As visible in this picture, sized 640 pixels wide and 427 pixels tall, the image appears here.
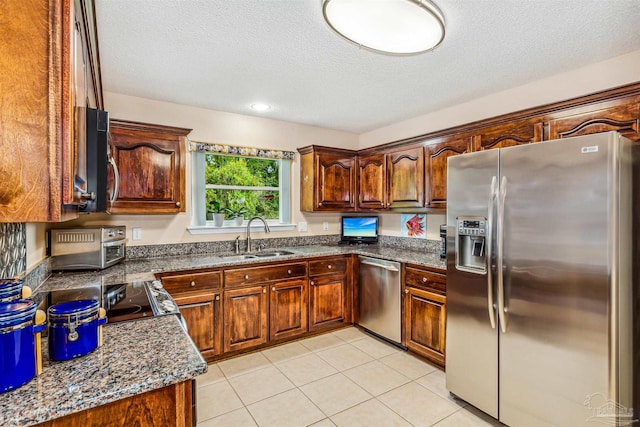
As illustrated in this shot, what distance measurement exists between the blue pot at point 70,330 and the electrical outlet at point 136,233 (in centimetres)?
Result: 209

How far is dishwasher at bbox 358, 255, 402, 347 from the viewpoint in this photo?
10.3 ft

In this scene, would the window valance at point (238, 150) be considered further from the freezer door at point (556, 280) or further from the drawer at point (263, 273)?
the freezer door at point (556, 280)

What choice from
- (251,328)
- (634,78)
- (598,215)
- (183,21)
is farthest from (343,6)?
(251,328)

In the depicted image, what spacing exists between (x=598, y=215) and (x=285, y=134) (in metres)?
3.06

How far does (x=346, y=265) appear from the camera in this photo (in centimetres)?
362

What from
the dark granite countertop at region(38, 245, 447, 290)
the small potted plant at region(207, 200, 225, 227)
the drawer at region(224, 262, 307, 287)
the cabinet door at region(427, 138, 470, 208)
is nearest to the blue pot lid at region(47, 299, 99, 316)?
the dark granite countertop at region(38, 245, 447, 290)

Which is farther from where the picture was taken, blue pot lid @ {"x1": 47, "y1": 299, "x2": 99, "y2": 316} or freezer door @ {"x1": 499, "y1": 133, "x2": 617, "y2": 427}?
freezer door @ {"x1": 499, "y1": 133, "x2": 617, "y2": 427}

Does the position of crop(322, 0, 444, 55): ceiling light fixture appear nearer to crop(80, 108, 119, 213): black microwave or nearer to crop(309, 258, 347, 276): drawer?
crop(80, 108, 119, 213): black microwave

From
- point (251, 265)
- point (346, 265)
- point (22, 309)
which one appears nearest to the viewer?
point (22, 309)

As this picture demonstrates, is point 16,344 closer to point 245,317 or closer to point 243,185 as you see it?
point 245,317

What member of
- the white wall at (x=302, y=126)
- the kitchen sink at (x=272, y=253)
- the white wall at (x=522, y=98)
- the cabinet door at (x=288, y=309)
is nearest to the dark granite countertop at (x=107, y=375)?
the white wall at (x=302, y=126)

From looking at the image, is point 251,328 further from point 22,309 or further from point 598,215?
point 598,215

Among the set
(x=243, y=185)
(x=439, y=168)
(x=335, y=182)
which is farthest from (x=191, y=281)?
(x=439, y=168)

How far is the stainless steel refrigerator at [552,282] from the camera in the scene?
161 centimetres
